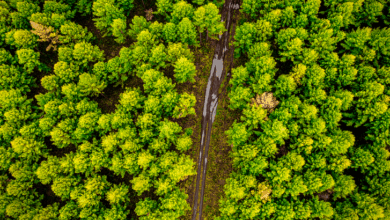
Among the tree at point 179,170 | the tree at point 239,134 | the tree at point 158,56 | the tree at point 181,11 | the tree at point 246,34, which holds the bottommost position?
the tree at point 179,170

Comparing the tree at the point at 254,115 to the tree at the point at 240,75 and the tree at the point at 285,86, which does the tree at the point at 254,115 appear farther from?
the tree at the point at 240,75

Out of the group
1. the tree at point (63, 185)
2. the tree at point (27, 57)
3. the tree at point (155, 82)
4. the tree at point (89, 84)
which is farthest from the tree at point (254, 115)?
the tree at point (27, 57)

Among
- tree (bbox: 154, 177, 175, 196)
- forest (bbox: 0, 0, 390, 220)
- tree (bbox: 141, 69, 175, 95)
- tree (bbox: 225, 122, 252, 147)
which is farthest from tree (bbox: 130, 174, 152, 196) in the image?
tree (bbox: 225, 122, 252, 147)

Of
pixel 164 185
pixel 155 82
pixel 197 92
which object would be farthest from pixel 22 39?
pixel 164 185

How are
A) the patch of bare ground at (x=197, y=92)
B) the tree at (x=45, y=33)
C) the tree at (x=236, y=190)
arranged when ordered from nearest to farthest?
1. the tree at (x=236, y=190)
2. the tree at (x=45, y=33)
3. the patch of bare ground at (x=197, y=92)

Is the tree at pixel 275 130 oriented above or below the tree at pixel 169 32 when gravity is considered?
below

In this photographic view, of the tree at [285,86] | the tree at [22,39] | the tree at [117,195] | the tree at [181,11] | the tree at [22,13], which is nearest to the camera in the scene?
the tree at [285,86]

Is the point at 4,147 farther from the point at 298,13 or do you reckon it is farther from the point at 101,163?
the point at 298,13

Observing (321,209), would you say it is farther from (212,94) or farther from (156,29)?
(156,29)

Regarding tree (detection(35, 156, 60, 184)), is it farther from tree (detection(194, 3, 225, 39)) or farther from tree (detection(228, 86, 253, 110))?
tree (detection(194, 3, 225, 39))
